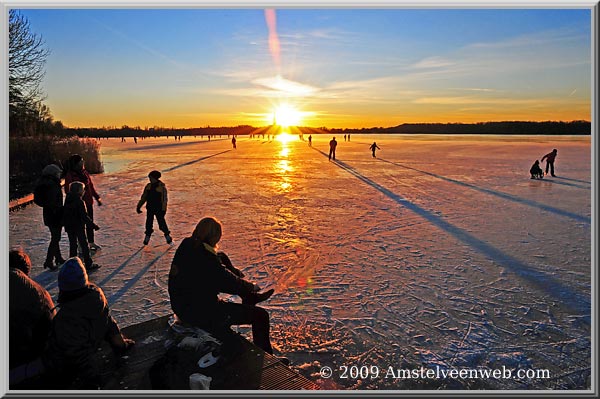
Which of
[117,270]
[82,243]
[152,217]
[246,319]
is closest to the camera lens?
[246,319]

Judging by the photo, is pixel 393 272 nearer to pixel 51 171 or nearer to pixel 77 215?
pixel 77 215

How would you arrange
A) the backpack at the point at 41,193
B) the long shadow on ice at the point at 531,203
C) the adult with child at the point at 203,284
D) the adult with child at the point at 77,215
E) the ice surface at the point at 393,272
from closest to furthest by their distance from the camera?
the adult with child at the point at 203,284, the ice surface at the point at 393,272, the backpack at the point at 41,193, the adult with child at the point at 77,215, the long shadow on ice at the point at 531,203

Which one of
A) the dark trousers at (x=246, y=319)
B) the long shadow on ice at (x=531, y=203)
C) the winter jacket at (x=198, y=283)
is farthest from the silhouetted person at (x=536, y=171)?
the winter jacket at (x=198, y=283)

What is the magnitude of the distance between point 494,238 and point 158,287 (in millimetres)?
5668

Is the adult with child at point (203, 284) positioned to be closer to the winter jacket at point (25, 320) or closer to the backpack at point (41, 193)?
the winter jacket at point (25, 320)

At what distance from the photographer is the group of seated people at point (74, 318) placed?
8.77 ft

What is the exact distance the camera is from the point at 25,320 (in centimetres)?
273

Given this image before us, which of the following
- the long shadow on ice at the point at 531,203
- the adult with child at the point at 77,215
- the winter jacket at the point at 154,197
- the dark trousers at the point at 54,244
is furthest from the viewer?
the long shadow on ice at the point at 531,203

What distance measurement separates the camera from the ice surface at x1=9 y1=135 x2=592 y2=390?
370 cm

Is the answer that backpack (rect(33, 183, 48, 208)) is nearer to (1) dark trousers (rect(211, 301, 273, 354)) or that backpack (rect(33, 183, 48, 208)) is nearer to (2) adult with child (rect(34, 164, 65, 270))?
(2) adult with child (rect(34, 164, 65, 270))

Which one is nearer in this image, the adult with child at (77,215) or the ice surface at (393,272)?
the ice surface at (393,272)

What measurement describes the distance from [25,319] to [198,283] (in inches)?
43.2

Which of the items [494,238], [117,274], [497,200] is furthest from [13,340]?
[497,200]

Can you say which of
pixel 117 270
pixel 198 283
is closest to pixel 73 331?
pixel 198 283
